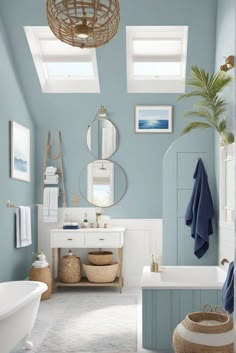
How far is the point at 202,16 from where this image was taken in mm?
5449

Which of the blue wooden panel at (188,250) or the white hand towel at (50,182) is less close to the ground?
the white hand towel at (50,182)

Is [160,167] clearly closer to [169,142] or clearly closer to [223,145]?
[169,142]

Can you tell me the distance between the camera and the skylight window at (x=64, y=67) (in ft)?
19.9

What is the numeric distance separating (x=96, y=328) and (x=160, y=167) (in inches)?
104

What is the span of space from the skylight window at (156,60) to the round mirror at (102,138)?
1.89 feet

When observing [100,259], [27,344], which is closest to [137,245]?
[100,259]

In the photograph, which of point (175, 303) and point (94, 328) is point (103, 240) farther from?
point (175, 303)

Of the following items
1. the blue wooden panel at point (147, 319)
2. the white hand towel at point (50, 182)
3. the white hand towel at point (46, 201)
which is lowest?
the blue wooden panel at point (147, 319)

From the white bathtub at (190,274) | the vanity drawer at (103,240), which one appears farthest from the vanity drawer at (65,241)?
the white bathtub at (190,274)

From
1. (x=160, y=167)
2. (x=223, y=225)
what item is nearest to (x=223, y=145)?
(x=223, y=225)

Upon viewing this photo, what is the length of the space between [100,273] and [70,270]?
A: 15.1 inches

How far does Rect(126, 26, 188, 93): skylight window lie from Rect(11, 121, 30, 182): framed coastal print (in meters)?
1.47

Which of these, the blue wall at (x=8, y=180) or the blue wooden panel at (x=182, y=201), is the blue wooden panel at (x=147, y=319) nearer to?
the blue wooden panel at (x=182, y=201)

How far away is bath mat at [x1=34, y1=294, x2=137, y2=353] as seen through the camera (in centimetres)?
400
